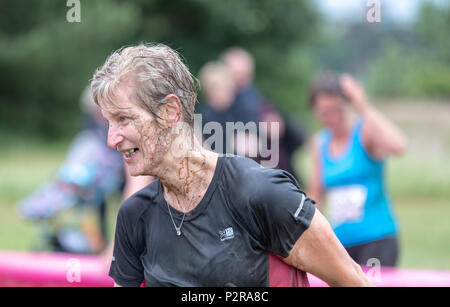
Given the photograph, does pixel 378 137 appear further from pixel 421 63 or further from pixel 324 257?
pixel 421 63

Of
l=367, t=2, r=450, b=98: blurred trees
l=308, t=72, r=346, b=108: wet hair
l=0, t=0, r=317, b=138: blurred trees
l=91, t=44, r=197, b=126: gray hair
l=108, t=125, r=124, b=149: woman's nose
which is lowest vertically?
l=108, t=125, r=124, b=149: woman's nose

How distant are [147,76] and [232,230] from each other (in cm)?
60

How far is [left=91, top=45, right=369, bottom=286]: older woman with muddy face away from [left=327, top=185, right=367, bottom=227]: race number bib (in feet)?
7.45

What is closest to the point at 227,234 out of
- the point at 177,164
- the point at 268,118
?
the point at 177,164

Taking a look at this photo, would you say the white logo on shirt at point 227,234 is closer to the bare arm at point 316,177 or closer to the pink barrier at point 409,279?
the pink barrier at point 409,279

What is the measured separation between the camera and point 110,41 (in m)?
20.2

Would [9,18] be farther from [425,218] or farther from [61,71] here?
[425,218]

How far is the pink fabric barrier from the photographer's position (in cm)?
454

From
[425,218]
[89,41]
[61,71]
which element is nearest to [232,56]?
[425,218]

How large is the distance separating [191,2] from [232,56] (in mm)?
17429

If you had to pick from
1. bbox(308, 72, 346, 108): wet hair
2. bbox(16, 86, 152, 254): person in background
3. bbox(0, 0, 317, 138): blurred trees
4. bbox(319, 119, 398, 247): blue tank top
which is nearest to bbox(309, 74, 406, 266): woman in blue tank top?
bbox(319, 119, 398, 247): blue tank top

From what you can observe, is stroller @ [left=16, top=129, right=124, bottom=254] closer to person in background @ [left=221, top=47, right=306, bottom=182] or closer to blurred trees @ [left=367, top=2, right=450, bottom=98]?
person in background @ [left=221, top=47, right=306, bottom=182]

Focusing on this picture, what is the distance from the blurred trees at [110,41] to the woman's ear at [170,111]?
1683cm
